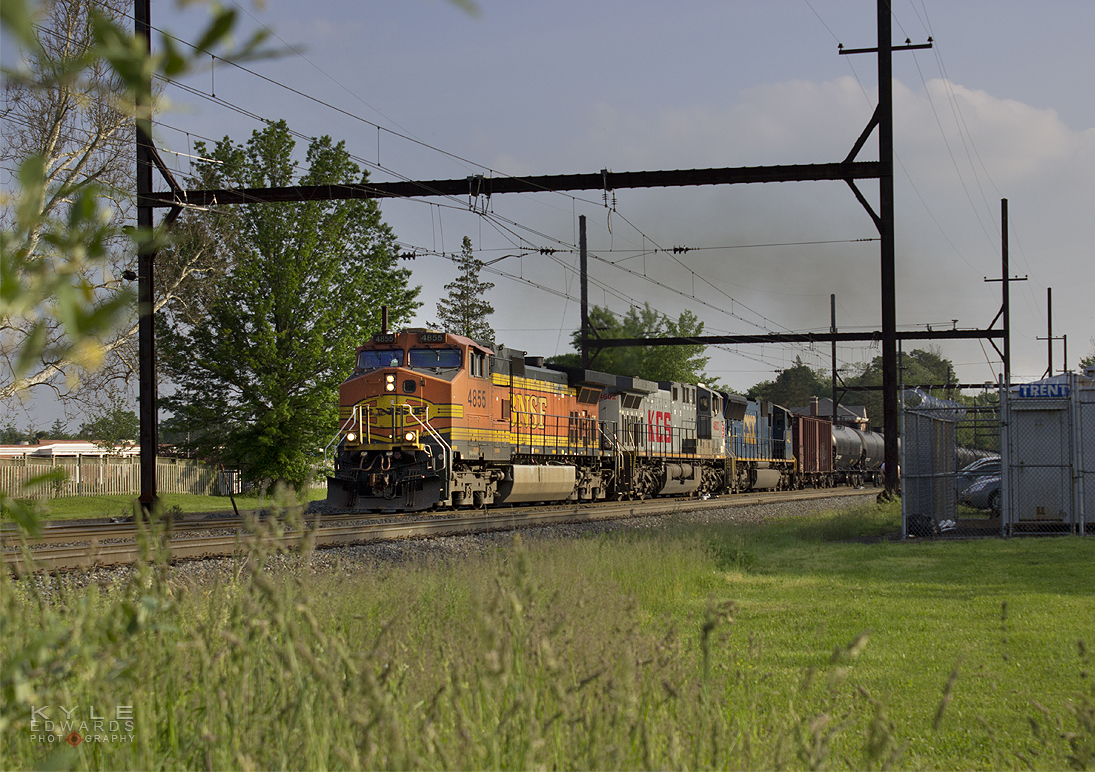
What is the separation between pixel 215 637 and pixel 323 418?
958 inches

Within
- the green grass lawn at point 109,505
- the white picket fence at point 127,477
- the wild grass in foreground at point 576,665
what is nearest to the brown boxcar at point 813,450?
the green grass lawn at point 109,505

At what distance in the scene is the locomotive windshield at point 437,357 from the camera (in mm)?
20297

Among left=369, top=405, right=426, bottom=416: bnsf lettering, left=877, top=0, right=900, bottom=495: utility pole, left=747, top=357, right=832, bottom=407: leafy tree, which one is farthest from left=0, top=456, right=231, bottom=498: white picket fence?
left=747, top=357, right=832, bottom=407: leafy tree

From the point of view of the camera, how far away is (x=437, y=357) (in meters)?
20.5

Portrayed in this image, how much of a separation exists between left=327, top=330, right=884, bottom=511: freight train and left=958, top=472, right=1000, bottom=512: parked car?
9.71m

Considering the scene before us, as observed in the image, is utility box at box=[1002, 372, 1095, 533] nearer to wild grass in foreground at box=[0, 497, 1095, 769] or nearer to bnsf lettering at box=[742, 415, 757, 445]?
wild grass in foreground at box=[0, 497, 1095, 769]

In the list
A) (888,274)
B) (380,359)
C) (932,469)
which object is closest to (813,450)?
(888,274)

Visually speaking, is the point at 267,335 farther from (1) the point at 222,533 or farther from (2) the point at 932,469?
(2) the point at 932,469

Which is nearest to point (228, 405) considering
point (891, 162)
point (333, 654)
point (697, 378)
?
point (891, 162)

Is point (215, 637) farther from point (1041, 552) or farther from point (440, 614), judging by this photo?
point (1041, 552)

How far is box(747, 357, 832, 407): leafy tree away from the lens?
129125 millimetres

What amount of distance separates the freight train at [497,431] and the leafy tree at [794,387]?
99.6m

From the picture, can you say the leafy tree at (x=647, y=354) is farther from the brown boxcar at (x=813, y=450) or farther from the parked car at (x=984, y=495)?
the parked car at (x=984, y=495)

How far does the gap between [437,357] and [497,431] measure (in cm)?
234
